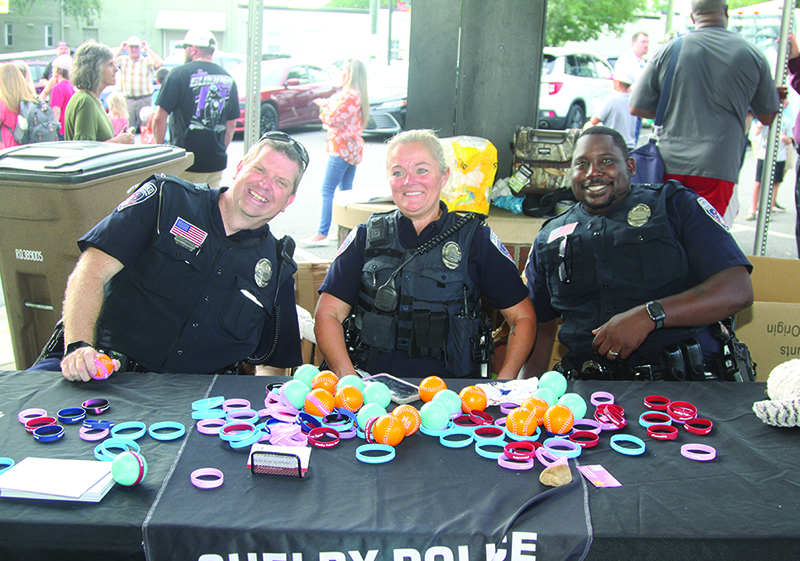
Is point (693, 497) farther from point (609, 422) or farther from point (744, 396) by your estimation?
point (744, 396)

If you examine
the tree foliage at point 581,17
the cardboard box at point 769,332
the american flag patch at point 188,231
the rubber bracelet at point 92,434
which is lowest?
the cardboard box at point 769,332

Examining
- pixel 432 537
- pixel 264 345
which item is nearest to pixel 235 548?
pixel 432 537

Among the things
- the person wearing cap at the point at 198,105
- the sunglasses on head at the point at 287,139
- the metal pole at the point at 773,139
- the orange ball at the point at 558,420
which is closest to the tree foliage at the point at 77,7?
the person wearing cap at the point at 198,105

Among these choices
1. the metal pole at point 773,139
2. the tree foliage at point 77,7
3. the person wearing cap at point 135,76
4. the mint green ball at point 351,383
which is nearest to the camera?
the mint green ball at point 351,383

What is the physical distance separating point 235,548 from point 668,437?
108cm

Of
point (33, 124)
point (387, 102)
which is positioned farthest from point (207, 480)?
point (387, 102)

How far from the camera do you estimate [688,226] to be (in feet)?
8.86

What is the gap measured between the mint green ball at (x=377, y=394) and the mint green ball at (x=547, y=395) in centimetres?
41

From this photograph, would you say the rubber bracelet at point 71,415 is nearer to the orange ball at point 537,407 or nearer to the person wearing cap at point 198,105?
the orange ball at point 537,407

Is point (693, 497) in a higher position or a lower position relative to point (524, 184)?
lower

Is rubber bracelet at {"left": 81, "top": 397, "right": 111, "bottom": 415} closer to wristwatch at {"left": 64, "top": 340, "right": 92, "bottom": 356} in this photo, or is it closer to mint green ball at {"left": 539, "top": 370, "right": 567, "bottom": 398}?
wristwatch at {"left": 64, "top": 340, "right": 92, "bottom": 356}

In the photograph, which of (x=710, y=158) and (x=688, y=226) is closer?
(x=688, y=226)

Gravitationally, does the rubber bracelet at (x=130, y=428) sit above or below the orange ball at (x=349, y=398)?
below

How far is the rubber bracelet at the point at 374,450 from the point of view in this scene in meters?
1.53
